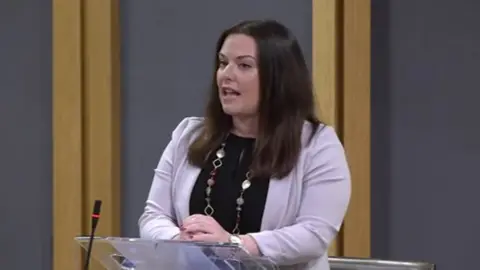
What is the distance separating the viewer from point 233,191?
1.75 metres

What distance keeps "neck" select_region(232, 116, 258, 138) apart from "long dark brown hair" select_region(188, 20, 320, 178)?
0.03 m

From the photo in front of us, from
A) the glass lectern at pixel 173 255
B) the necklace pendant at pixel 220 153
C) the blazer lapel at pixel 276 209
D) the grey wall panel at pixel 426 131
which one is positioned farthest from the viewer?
the grey wall panel at pixel 426 131

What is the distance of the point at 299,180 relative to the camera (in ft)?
5.67

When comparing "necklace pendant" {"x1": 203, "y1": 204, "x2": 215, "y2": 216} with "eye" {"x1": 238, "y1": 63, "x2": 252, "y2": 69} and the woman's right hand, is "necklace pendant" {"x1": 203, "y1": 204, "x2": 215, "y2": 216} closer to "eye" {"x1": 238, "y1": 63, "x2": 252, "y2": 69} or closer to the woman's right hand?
the woman's right hand

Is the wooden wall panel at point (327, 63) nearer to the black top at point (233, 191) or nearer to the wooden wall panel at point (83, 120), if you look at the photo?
the wooden wall panel at point (83, 120)

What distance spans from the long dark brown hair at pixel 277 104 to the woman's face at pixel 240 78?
0.02m

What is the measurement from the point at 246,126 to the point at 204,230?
0.37 meters

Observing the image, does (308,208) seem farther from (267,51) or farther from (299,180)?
(267,51)

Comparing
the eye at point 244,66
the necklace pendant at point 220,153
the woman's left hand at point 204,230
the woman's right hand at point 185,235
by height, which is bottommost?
the woman's right hand at point 185,235

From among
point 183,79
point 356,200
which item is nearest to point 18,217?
point 183,79

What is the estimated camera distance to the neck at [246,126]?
6.04ft

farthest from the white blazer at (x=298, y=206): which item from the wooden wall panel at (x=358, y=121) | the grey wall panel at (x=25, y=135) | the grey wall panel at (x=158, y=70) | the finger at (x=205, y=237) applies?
the grey wall panel at (x=25, y=135)

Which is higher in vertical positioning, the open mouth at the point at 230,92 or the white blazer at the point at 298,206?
the open mouth at the point at 230,92

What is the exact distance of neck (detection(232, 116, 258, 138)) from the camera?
1842mm
